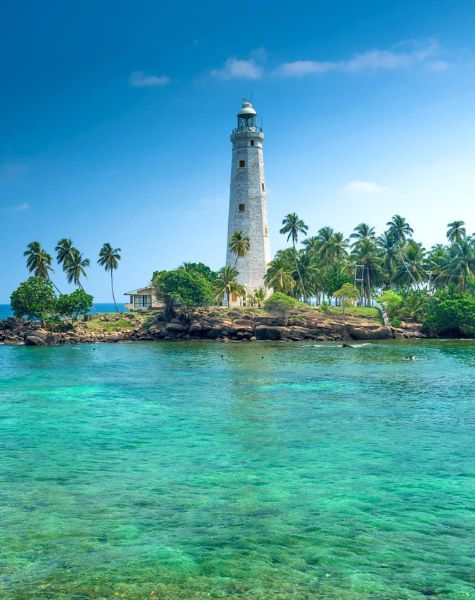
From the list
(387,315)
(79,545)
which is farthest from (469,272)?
(79,545)

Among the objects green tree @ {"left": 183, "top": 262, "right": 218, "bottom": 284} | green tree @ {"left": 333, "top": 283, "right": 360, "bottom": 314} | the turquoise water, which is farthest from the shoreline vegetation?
the turquoise water

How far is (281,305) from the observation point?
289 ft

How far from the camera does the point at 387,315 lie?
93.8 meters

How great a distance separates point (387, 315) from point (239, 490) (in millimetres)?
78689

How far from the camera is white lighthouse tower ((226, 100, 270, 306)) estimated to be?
3910 inches

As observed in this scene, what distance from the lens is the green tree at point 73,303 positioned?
91725 mm

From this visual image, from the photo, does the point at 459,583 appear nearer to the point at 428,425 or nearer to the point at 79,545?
the point at 79,545

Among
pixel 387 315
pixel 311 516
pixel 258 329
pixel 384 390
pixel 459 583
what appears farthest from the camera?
pixel 387 315

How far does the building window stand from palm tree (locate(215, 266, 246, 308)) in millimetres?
28392

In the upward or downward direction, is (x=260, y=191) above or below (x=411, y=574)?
above

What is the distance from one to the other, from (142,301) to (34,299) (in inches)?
1304

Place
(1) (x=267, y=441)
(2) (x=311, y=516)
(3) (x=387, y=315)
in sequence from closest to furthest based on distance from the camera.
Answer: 1. (2) (x=311, y=516)
2. (1) (x=267, y=441)
3. (3) (x=387, y=315)

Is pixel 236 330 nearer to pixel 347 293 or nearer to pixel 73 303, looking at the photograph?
pixel 347 293

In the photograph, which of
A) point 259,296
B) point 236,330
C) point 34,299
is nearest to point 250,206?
point 259,296
